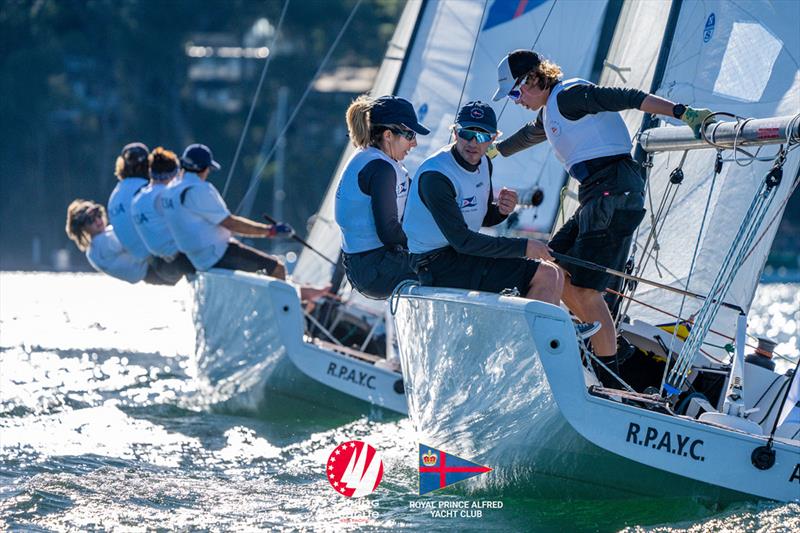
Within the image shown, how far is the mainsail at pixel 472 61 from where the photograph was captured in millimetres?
8805

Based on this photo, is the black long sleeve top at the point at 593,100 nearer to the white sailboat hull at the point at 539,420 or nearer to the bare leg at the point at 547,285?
the bare leg at the point at 547,285

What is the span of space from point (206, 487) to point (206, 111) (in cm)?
3532

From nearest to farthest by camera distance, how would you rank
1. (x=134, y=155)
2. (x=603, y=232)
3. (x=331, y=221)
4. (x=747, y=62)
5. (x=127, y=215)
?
(x=603, y=232)
(x=747, y=62)
(x=127, y=215)
(x=134, y=155)
(x=331, y=221)

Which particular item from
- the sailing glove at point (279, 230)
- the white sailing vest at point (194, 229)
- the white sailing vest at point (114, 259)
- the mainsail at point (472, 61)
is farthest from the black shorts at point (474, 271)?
the white sailing vest at point (114, 259)

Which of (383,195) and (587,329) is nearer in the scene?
→ (587,329)

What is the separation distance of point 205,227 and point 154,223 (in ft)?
1.61

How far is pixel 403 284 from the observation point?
505cm

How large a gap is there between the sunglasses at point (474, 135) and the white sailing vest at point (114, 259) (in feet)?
14.3

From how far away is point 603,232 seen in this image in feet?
15.9

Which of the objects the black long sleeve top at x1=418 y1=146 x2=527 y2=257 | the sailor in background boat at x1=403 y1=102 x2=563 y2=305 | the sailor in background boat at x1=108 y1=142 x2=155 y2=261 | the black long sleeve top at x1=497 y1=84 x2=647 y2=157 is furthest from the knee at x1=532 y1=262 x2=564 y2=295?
the sailor in background boat at x1=108 y1=142 x2=155 y2=261

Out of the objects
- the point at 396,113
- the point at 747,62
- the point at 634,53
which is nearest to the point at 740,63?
the point at 747,62

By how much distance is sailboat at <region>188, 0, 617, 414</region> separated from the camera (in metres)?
6.73

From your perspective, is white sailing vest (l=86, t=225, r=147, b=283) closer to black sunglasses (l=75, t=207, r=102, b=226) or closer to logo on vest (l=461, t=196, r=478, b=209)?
black sunglasses (l=75, t=207, r=102, b=226)

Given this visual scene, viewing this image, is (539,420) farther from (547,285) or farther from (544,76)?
(544,76)
